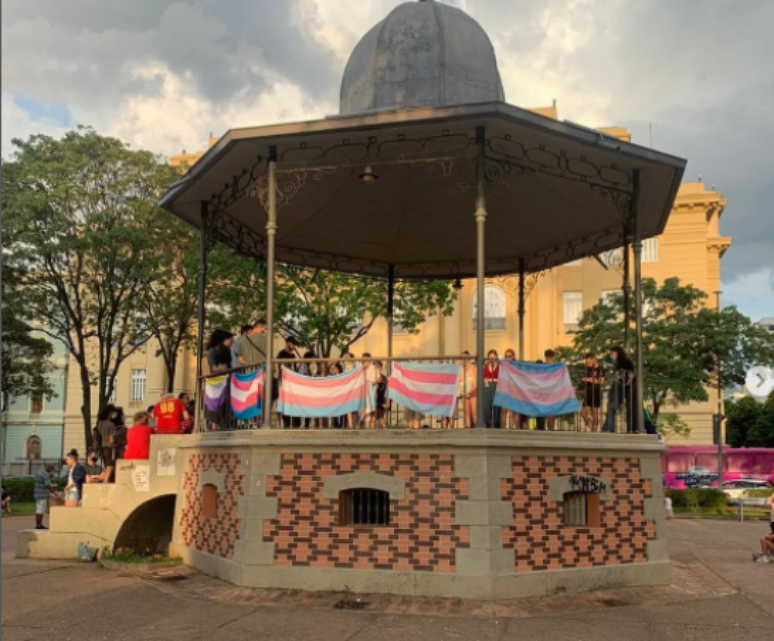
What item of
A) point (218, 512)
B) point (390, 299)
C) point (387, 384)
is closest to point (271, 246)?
point (387, 384)

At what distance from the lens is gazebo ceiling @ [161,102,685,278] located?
1185 cm

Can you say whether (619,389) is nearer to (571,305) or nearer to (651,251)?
(571,305)

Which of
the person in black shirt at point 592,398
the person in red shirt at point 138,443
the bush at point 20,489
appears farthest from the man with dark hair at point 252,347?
the bush at point 20,489

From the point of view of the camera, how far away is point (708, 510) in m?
32.3

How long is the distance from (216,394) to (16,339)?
24224 millimetres

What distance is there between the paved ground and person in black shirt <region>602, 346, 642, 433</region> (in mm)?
2774

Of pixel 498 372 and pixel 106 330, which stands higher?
pixel 106 330

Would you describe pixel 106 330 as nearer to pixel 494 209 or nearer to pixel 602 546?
pixel 494 209

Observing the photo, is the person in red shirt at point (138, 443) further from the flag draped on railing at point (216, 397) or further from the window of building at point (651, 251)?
the window of building at point (651, 251)

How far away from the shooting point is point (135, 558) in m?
14.2

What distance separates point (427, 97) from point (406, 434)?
258 inches

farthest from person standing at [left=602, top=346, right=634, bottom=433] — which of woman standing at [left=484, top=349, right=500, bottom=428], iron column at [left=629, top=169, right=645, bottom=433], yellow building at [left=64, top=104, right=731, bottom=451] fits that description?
yellow building at [left=64, top=104, right=731, bottom=451]

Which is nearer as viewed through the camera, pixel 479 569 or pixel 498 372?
pixel 479 569

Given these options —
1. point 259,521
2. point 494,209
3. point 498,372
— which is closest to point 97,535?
point 259,521
